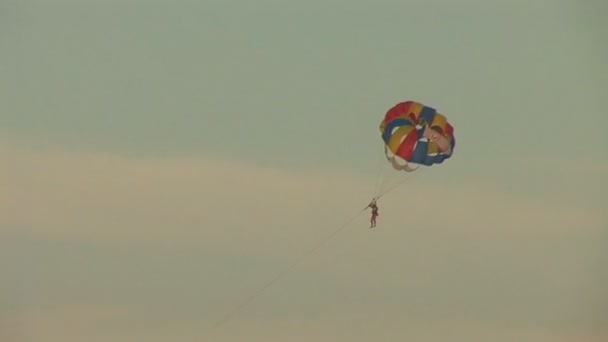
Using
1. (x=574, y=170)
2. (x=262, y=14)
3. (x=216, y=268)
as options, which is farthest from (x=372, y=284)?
(x=262, y=14)

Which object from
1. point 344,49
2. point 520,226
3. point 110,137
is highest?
point 344,49

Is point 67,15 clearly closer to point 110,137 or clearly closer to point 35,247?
point 110,137

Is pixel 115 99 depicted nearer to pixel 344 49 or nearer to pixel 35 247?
pixel 35 247

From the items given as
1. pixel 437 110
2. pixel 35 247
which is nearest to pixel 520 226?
pixel 437 110

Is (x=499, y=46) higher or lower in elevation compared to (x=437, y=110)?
higher
